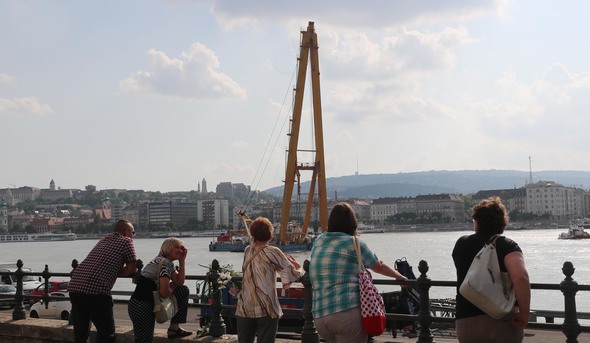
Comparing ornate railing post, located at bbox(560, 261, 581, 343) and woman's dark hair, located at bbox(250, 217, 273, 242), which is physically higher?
woman's dark hair, located at bbox(250, 217, 273, 242)

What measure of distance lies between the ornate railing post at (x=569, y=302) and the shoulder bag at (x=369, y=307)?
5.61ft

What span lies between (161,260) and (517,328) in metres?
2.92

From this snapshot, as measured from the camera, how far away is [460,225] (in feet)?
589

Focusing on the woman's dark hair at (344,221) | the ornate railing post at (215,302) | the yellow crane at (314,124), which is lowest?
the ornate railing post at (215,302)

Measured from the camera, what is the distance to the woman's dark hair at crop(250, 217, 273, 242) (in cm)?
566

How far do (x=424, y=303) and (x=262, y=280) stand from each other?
1.48 meters

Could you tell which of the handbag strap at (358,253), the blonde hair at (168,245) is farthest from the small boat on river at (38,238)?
the handbag strap at (358,253)

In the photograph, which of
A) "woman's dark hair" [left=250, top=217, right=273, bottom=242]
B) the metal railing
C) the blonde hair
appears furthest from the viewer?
the blonde hair

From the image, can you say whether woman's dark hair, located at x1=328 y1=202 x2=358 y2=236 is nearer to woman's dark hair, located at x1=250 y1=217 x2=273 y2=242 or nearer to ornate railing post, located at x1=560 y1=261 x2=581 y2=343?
woman's dark hair, located at x1=250 y1=217 x2=273 y2=242

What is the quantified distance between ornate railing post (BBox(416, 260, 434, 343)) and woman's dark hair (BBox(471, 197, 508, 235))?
185 cm

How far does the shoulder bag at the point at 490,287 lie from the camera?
413cm

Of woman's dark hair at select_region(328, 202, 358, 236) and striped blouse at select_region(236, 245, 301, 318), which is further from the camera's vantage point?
striped blouse at select_region(236, 245, 301, 318)

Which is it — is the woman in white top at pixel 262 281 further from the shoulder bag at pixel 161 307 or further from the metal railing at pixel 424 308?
the shoulder bag at pixel 161 307

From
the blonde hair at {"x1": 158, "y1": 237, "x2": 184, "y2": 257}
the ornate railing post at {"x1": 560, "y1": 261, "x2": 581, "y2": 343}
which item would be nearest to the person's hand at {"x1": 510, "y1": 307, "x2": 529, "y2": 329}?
the ornate railing post at {"x1": 560, "y1": 261, "x2": 581, "y2": 343}
